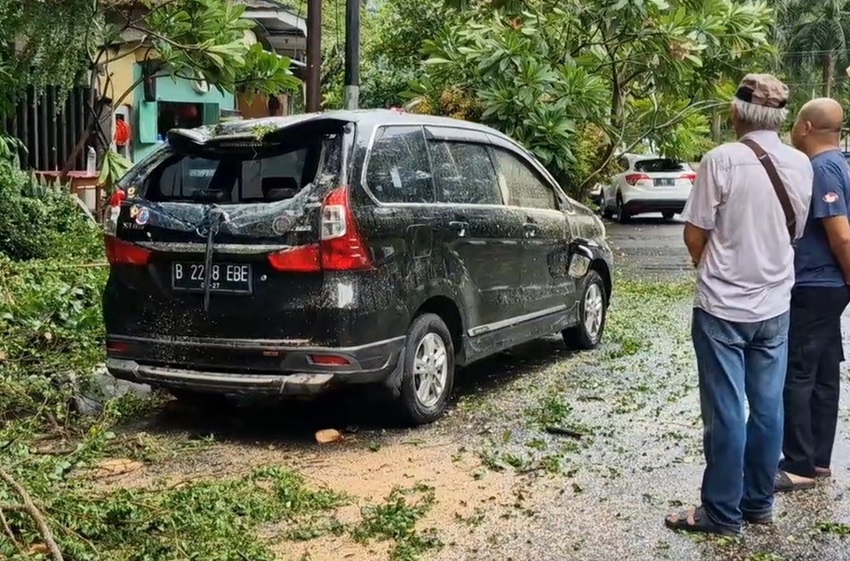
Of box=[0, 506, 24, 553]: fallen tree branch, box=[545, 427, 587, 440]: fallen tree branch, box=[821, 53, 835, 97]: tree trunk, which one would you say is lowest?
box=[545, 427, 587, 440]: fallen tree branch

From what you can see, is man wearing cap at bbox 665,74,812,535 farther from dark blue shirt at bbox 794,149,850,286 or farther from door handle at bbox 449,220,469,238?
door handle at bbox 449,220,469,238

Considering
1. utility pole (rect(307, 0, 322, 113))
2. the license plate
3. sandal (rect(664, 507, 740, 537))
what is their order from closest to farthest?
sandal (rect(664, 507, 740, 537)) → the license plate → utility pole (rect(307, 0, 322, 113))

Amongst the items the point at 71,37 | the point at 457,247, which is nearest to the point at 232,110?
the point at 71,37

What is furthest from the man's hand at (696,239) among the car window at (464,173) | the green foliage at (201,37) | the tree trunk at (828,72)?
the tree trunk at (828,72)

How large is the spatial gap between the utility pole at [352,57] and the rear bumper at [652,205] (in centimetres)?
1396

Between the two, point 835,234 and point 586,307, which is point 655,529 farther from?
point 586,307

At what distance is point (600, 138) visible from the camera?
16.4 meters

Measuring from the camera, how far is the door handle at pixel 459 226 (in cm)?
617

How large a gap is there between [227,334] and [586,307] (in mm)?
3747

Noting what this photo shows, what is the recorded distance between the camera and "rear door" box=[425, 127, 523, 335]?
624cm

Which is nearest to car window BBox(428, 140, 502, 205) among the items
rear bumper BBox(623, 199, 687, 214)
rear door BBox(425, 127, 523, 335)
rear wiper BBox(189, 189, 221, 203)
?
rear door BBox(425, 127, 523, 335)

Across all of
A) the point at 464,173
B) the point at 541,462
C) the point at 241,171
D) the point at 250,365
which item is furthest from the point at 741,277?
the point at 241,171

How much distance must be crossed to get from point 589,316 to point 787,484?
3.64 m

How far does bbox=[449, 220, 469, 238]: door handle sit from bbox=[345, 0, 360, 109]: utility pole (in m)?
5.14
